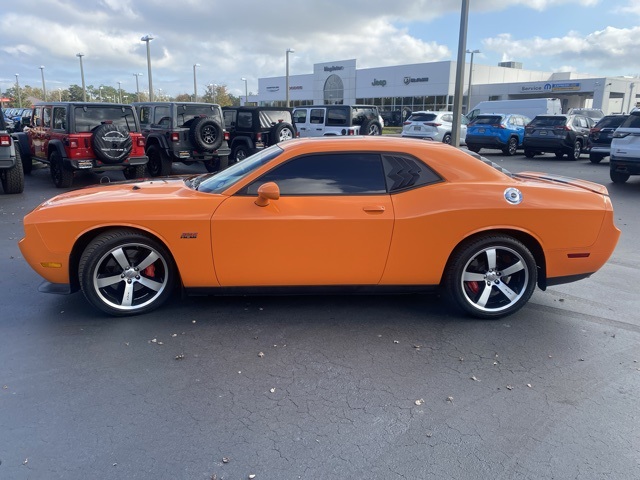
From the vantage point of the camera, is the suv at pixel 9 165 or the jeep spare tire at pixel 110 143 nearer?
the suv at pixel 9 165

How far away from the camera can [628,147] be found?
11469 millimetres

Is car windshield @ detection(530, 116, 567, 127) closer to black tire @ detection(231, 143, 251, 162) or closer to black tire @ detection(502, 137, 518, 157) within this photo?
black tire @ detection(502, 137, 518, 157)

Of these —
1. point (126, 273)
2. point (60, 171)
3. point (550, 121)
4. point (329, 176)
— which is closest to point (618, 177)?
point (550, 121)

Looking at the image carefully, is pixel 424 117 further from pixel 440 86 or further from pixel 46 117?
pixel 440 86

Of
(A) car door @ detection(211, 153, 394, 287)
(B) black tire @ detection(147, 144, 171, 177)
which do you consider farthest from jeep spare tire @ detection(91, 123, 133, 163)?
→ (A) car door @ detection(211, 153, 394, 287)

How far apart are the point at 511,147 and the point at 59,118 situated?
671 inches

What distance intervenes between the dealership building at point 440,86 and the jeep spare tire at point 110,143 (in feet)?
124

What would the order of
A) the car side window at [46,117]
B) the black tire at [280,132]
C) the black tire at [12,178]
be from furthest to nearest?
1. the black tire at [280,132]
2. the car side window at [46,117]
3. the black tire at [12,178]

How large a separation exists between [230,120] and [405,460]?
15.0m

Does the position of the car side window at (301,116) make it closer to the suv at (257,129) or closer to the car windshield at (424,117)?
the suv at (257,129)

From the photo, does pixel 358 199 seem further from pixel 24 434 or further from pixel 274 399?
pixel 24 434

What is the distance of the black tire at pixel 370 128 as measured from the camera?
18472 millimetres

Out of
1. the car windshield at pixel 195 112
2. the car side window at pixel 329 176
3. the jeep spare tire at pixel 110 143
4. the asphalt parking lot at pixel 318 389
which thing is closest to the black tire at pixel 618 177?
the asphalt parking lot at pixel 318 389

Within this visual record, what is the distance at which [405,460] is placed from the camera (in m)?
2.68
